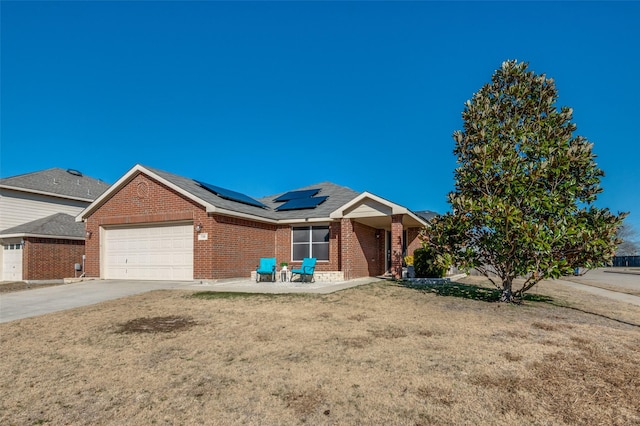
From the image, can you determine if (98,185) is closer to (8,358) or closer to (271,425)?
(8,358)

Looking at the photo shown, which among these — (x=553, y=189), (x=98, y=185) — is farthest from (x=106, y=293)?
(x=98, y=185)

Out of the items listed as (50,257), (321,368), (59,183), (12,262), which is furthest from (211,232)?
(59,183)

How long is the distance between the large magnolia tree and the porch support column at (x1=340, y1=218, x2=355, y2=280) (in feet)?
17.3

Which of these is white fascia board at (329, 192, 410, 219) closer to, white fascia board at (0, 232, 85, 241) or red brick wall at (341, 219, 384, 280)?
red brick wall at (341, 219, 384, 280)

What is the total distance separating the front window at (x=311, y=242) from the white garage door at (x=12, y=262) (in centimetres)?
1513

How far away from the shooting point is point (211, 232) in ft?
48.3

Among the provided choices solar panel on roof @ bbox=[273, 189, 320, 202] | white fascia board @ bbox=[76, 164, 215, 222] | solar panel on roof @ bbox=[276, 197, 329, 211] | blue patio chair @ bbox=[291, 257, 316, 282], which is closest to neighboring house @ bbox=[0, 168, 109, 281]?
white fascia board @ bbox=[76, 164, 215, 222]

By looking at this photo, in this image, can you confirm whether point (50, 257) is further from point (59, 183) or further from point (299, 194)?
point (299, 194)

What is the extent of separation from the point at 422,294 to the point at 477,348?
5.92 meters

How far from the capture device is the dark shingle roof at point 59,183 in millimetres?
22625

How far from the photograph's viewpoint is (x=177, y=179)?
16906mm

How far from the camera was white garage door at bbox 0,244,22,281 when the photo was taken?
1980 cm

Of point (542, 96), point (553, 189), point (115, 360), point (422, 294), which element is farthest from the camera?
point (422, 294)

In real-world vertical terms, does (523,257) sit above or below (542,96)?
below
